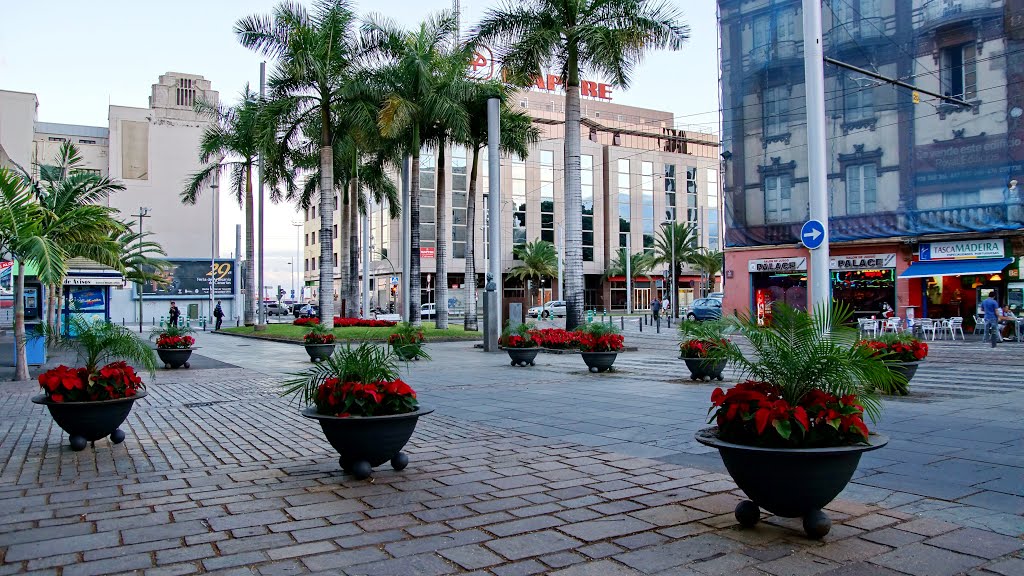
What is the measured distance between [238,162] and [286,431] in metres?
33.8

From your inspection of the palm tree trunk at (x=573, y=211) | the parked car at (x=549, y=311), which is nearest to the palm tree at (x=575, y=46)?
the palm tree trunk at (x=573, y=211)

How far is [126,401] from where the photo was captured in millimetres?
7723

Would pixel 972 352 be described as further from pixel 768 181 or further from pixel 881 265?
pixel 768 181

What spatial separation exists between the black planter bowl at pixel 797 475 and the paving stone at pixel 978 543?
729 mm

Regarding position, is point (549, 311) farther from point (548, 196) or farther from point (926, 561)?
point (926, 561)

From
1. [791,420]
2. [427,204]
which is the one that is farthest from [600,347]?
[427,204]

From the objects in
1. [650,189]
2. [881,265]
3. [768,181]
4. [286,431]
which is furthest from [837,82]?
[650,189]

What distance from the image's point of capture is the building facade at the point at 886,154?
29812mm

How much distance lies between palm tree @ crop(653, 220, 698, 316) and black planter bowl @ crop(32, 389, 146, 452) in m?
69.0

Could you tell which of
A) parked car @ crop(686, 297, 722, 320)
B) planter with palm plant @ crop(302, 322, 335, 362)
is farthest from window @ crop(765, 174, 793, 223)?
planter with palm plant @ crop(302, 322, 335, 362)

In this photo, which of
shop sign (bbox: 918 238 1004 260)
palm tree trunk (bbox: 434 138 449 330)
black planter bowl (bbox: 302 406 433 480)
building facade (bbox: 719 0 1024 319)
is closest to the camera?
black planter bowl (bbox: 302 406 433 480)

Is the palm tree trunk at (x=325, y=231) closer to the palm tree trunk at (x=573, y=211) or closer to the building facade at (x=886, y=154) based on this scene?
the palm tree trunk at (x=573, y=211)

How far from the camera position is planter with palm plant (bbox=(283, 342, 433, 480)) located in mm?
6012

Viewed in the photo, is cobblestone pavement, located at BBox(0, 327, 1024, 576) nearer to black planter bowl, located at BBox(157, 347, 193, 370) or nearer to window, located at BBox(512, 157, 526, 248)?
black planter bowl, located at BBox(157, 347, 193, 370)
